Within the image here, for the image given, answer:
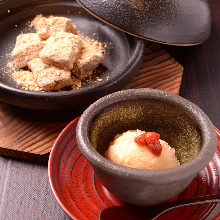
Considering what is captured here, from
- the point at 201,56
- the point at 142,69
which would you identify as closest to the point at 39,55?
the point at 142,69

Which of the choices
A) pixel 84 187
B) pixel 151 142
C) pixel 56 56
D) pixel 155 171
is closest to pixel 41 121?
pixel 56 56

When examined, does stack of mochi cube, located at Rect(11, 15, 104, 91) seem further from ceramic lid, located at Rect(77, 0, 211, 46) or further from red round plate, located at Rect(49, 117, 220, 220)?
red round plate, located at Rect(49, 117, 220, 220)

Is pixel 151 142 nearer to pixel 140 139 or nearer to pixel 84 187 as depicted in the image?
pixel 140 139

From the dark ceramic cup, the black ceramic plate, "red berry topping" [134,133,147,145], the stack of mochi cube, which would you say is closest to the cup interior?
the dark ceramic cup

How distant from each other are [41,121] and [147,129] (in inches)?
19.3

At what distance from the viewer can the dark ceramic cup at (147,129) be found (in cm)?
83

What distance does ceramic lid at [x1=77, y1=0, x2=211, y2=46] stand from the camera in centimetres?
148

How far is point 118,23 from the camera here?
149 cm

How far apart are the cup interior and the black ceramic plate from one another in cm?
25

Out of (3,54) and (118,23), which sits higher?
(118,23)

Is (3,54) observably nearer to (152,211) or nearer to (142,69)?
(142,69)

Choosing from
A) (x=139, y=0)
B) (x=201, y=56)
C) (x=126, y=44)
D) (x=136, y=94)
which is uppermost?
(x=139, y=0)

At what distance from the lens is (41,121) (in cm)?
138

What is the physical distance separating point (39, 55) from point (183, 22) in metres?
0.69
